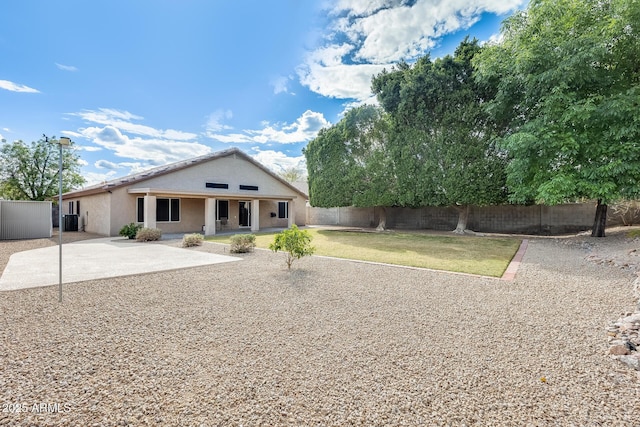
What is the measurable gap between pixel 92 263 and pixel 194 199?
10.6 metres

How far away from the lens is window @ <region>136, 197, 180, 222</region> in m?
16.7

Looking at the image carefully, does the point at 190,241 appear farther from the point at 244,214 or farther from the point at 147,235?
the point at 244,214

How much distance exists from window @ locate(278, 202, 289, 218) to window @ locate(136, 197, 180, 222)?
296 inches

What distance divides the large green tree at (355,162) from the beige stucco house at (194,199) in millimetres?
3309

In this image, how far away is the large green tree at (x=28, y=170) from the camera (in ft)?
85.9

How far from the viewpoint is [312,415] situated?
7.57 feet

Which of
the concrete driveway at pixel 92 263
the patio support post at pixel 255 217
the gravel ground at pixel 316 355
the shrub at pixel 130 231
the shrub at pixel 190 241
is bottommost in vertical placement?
the gravel ground at pixel 316 355

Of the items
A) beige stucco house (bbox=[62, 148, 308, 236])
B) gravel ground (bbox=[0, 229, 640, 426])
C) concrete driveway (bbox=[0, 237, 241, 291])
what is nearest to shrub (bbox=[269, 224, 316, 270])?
gravel ground (bbox=[0, 229, 640, 426])

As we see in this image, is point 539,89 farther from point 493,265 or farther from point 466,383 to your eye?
point 466,383

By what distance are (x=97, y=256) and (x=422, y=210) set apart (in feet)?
64.1

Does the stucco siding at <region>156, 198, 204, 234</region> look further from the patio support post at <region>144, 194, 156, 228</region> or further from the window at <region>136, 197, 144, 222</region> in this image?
the patio support post at <region>144, 194, 156, 228</region>

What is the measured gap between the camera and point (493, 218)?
1889 cm

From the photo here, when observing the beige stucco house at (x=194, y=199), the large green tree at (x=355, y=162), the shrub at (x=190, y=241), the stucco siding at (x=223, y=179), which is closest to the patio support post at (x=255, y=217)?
the beige stucco house at (x=194, y=199)

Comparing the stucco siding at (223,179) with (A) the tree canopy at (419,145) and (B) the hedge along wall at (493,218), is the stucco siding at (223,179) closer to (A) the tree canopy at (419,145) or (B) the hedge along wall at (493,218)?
(A) the tree canopy at (419,145)
